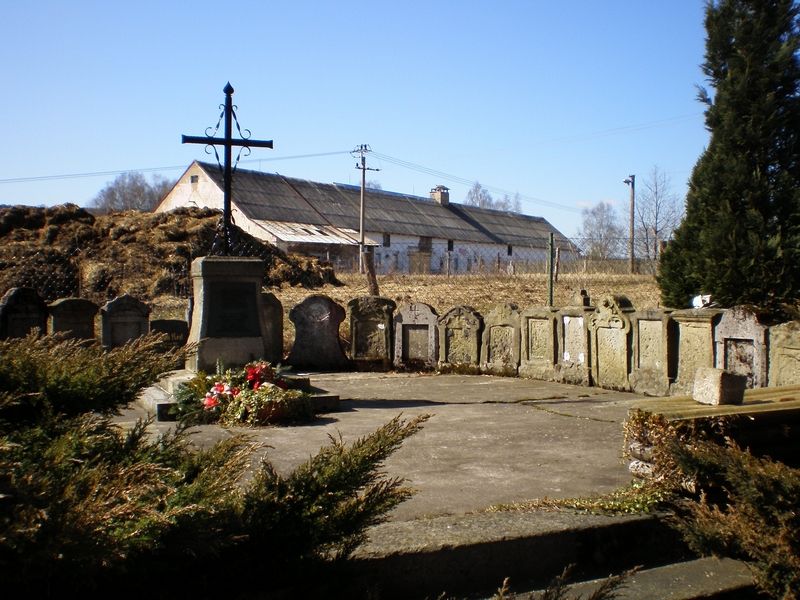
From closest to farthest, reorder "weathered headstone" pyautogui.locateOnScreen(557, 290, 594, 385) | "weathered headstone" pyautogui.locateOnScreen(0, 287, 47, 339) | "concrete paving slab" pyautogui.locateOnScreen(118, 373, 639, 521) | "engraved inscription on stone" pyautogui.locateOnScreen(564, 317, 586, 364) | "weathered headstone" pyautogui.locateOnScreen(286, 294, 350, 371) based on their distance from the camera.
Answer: "concrete paving slab" pyautogui.locateOnScreen(118, 373, 639, 521)
"weathered headstone" pyautogui.locateOnScreen(557, 290, 594, 385)
"engraved inscription on stone" pyautogui.locateOnScreen(564, 317, 586, 364)
"weathered headstone" pyautogui.locateOnScreen(0, 287, 47, 339)
"weathered headstone" pyautogui.locateOnScreen(286, 294, 350, 371)

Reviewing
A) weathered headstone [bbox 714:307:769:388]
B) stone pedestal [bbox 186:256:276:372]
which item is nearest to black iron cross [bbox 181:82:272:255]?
stone pedestal [bbox 186:256:276:372]

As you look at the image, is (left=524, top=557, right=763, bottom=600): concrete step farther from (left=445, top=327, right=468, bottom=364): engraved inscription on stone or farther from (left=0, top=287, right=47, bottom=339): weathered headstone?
(left=0, top=287, right=47, bottom=339): weathered headstone

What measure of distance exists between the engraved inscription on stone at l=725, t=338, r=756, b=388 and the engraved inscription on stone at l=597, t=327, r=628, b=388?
1482mm

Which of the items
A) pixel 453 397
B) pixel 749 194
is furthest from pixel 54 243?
pixel 749 194

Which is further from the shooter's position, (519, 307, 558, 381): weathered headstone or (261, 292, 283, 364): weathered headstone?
(261, 292, 283, 364): weathered headstone

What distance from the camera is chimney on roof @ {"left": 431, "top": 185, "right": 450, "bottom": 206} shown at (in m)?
51.4

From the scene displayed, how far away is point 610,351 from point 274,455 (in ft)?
18.3

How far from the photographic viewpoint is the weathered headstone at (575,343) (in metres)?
10.4

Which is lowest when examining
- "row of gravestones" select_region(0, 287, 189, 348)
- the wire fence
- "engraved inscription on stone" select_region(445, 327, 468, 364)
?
"engraved inscription on stone" select_region(445, 327, 468, 364)

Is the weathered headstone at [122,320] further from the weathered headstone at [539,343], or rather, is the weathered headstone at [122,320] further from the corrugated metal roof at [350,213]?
the corrugated metal roof at [350,213]

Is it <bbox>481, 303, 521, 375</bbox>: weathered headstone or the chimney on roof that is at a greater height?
the chimney on roof

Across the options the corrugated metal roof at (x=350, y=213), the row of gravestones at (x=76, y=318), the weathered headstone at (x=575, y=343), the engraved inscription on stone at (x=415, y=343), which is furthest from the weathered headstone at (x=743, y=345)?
the corrugated metal roof at (x=350, y=213)

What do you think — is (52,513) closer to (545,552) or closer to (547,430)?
(545,552)

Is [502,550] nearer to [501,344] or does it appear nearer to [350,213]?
[501,344]
